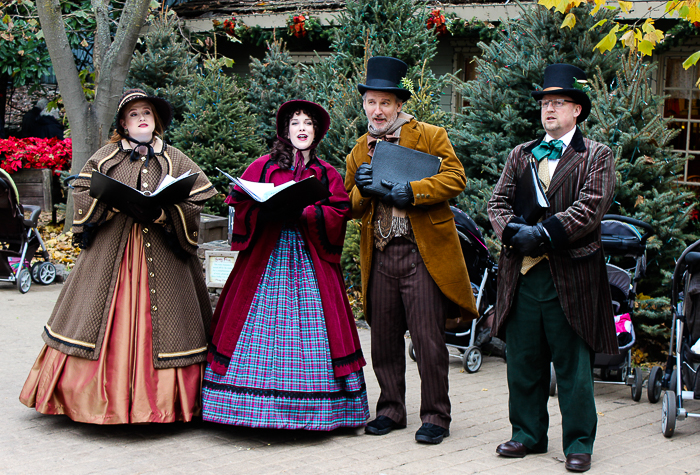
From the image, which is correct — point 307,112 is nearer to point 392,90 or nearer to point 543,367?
Result: point 392,90

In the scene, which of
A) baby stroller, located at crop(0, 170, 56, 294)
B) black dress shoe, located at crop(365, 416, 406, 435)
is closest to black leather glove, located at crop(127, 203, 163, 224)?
black dress shoe, located at crop(365, 416, 406, 435)

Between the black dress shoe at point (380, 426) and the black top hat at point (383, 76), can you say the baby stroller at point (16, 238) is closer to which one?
the black top hat at point (383, 76)

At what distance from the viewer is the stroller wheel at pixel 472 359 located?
5887 millimetres

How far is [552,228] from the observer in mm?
3678

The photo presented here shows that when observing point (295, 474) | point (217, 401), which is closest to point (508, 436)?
point (295, 474)

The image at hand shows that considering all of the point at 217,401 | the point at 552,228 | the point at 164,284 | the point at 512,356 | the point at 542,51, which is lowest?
the point at 217,401

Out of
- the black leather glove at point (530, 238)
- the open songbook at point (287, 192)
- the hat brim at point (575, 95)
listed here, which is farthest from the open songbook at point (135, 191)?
the hat brim at point (575, 95)

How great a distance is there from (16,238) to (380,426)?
5.79m

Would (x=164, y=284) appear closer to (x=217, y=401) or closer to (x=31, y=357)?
(x=217, y=401)

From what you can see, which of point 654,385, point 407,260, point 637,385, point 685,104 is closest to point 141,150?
point 407,260

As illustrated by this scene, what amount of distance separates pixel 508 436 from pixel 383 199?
159 cm

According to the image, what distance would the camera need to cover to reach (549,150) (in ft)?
12.7

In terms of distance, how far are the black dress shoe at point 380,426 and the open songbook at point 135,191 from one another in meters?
1.73

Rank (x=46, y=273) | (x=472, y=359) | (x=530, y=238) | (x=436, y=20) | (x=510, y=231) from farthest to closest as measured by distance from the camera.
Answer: (x=436, y=20) < (x=46, y=273) < (x=472, y=359) < (x=510, y=231) < (x=530, y=238)
